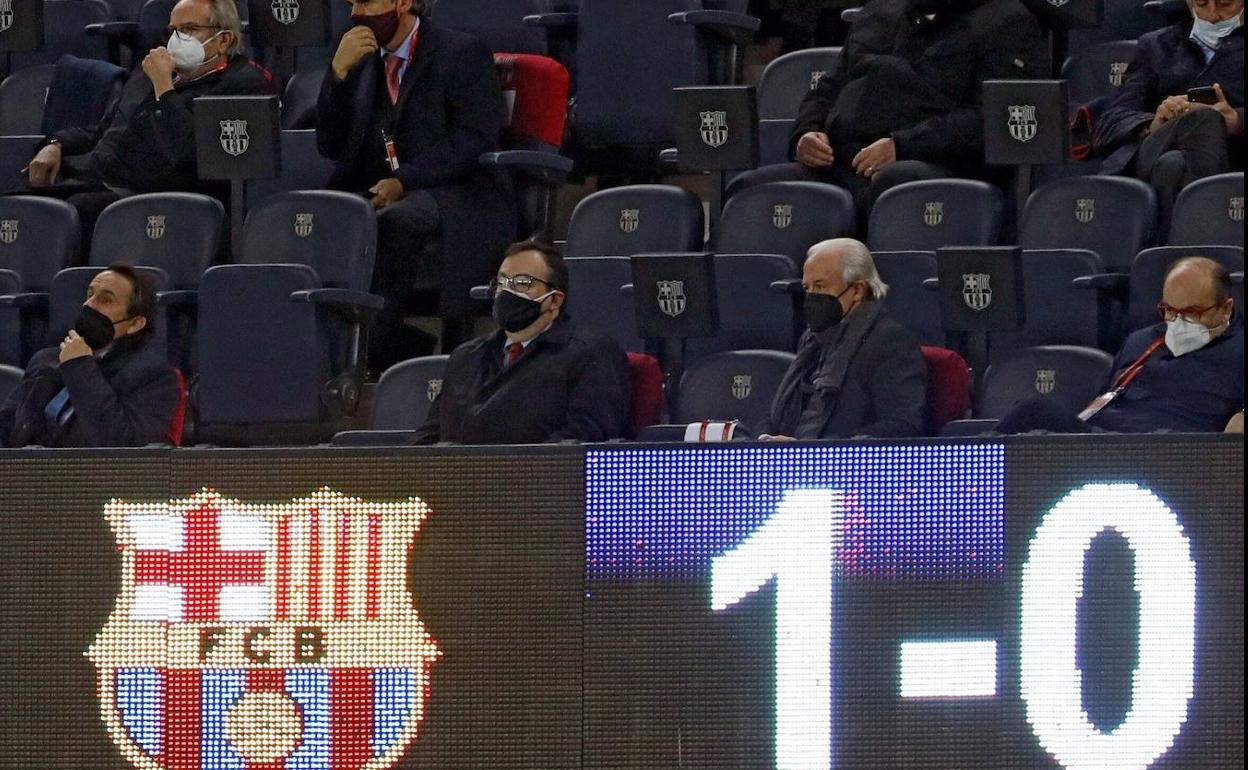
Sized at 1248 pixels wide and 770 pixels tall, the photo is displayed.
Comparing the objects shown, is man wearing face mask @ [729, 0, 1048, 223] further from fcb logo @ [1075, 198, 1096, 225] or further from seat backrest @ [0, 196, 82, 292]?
seat backrest @ [0, 196, 82, 292]

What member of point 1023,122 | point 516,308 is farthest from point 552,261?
point 1023,122

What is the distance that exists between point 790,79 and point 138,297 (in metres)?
2.69

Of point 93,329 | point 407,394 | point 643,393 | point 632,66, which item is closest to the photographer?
point 643,393

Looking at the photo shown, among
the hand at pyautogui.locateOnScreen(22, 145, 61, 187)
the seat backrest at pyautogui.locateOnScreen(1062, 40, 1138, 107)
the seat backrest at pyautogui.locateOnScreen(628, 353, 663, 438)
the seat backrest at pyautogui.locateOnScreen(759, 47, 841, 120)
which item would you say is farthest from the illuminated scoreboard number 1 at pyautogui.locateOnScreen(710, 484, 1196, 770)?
the hand at pyautogui.locateOnScreen(22, 145, 61, 187)

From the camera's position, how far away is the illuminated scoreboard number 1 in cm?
365

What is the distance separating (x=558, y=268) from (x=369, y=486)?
193cm

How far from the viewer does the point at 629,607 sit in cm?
373

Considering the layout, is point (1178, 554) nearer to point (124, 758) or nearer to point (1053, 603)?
point (1053, 603)

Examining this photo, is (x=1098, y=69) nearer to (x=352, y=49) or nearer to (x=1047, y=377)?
(x=1047, y=377)

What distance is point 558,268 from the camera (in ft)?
18.5

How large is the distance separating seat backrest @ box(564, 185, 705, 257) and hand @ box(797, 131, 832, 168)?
0.40m

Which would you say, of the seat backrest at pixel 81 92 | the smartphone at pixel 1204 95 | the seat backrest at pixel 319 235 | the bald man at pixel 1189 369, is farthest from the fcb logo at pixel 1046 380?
the seat backrest at pixel 81 92

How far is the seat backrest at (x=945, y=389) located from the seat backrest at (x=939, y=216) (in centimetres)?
103

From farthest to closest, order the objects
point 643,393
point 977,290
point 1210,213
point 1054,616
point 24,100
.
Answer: point 24,100 → point 1210,213 → point 977,290 → point 643,393 → point 1054,616
